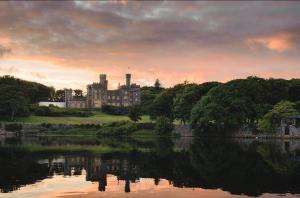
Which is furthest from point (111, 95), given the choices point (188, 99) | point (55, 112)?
point (188, 99)

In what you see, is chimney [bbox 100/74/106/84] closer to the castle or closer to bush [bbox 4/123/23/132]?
the castle

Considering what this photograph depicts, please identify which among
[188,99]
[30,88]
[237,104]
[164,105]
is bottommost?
[237,104]

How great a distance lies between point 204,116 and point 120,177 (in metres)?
52.6

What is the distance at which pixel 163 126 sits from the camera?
90188mm

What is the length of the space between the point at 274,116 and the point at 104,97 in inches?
3645

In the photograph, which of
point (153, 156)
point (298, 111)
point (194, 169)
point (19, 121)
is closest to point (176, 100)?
point (298, 111)

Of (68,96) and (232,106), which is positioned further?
(68,96)

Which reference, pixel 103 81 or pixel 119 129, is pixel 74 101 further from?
pixel 119 129

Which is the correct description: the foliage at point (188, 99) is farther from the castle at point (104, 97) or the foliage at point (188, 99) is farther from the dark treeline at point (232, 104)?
the castle at point (104, 97)

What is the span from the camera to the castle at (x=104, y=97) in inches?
6560

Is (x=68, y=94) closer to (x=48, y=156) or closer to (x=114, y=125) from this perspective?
(x=114, y=125)

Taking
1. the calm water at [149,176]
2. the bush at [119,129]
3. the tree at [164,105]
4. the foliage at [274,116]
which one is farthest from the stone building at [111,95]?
the calm water at [149,176]

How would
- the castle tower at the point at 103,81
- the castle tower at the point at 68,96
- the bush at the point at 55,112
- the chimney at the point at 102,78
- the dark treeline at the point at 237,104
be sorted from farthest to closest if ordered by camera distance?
the chimney at the point at 102,78, the castle tower at the point at 103,81, the castle tower at the point at 68,96, the bush at the point at 55,112, the dark treeline at the point at 237,104

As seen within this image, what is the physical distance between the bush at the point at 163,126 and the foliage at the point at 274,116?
16.4 metres
